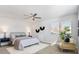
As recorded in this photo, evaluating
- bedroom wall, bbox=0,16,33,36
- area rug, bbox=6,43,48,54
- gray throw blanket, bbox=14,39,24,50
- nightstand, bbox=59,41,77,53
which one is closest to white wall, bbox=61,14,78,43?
nightstand, bbox=59,41,77,53

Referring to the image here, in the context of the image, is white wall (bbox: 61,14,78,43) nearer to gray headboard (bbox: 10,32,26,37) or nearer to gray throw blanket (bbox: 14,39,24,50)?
gray headboard (bbox: 10,32,26,37)

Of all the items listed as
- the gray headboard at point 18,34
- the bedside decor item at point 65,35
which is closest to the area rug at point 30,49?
the gray headboard at point 18,34

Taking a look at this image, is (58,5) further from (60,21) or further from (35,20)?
(35,20)

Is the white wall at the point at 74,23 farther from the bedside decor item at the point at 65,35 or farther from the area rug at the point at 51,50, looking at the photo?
the area rug at the point at 51,50

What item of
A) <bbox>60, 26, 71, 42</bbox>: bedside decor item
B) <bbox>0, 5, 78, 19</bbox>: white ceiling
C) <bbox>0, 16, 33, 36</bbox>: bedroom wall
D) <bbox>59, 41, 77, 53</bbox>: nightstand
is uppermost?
<bbox>0, 5, 78, 19</bbox>: white ceiling

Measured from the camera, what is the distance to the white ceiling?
164 cm

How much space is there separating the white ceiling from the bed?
0.34 m

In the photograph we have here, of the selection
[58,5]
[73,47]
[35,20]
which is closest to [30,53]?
[35,20]

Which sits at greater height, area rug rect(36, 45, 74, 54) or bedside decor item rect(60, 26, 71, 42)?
bedside decor item rect(60, 26, 71, 42)

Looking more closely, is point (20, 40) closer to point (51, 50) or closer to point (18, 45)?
point (18, 45)

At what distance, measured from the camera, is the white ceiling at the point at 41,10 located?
1.64 m

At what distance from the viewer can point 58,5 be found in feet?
5.48
